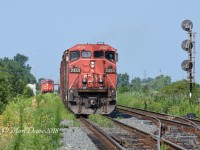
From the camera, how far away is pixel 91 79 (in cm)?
2430

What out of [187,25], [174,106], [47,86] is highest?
[187,25]

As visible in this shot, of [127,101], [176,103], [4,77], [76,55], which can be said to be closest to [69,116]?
[76,55]

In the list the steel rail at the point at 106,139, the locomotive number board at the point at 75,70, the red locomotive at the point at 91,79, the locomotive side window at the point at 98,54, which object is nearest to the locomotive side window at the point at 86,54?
the red locomotive at the point at 91,79

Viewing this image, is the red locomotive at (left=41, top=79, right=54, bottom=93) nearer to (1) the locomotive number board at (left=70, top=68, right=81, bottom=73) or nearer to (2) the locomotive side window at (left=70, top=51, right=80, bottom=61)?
(2) the locomotive side window at (left=70, top=51, right=80, bottom=61)

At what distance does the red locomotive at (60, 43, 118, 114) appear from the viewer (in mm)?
23938

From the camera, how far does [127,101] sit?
41062 mm

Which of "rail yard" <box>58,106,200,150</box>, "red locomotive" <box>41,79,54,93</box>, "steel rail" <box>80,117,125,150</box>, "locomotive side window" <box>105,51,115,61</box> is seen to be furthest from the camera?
"red locomotive" <box>41,79,54,93</box>

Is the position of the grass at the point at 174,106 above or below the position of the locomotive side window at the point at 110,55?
below

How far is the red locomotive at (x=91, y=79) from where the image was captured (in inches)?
942

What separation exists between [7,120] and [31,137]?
576cm

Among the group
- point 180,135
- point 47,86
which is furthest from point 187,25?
point 47,86

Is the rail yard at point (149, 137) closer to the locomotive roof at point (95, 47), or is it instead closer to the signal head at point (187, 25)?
the locomotive roof at point (95, 47)

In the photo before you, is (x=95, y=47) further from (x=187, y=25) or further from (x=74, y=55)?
(x=187, y=25)

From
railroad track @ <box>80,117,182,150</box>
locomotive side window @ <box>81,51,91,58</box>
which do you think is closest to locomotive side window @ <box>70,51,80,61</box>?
locomotive side window @ <box>81,51,91,58</box>
